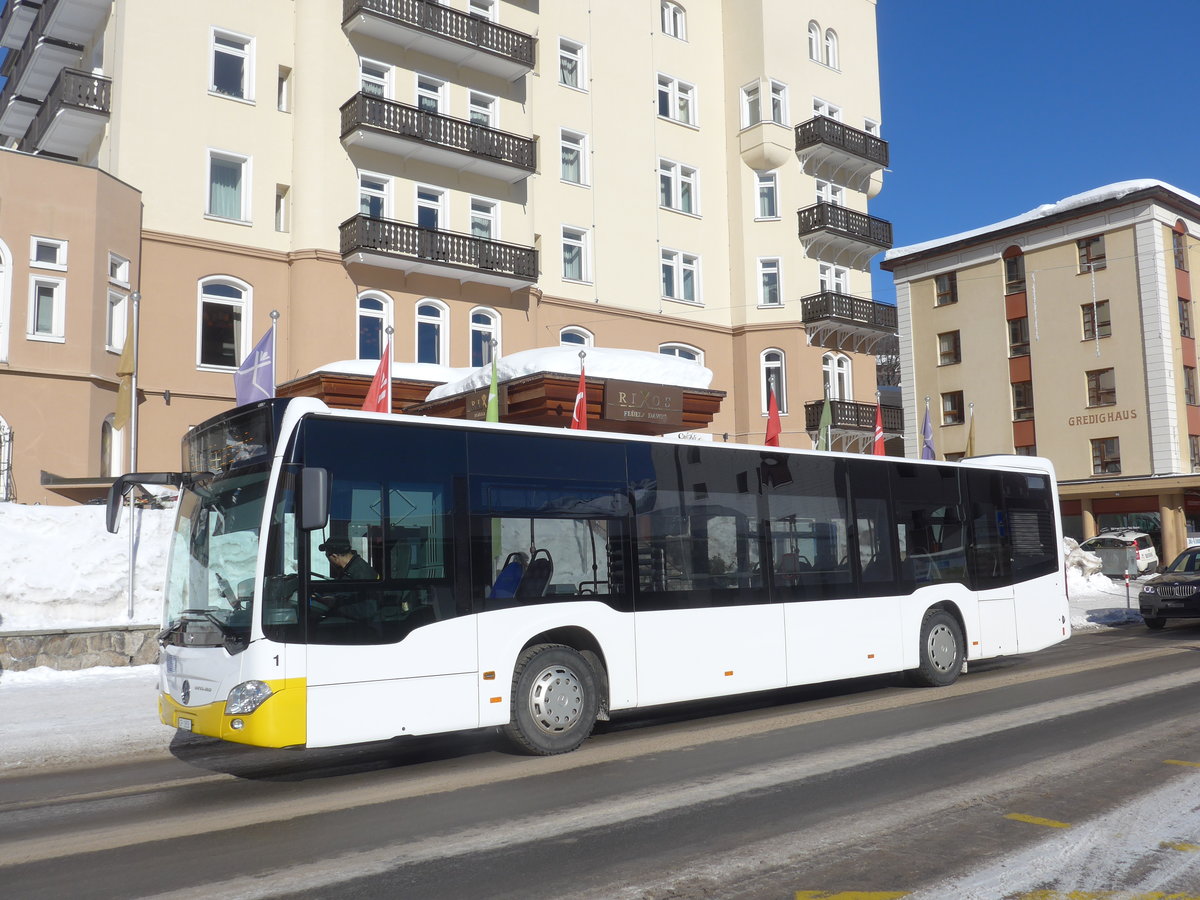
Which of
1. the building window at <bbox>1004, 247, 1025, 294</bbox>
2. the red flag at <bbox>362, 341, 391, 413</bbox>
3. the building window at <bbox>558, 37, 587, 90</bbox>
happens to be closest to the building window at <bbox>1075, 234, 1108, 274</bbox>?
the building window at <bbox>1004, 247, 1025, 294</bbox>

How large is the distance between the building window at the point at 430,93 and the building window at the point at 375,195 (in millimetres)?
2570

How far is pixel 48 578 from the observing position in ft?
54.7

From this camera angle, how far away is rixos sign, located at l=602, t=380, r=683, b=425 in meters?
20.9

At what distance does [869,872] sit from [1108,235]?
48.0m

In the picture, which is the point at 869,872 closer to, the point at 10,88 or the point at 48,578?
the point at 48,578

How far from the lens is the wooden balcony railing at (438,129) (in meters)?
26.6

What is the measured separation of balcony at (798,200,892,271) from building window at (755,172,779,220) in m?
0.94

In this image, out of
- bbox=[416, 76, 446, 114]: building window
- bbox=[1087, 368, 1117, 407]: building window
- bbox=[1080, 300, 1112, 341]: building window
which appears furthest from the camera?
bbox=[1080, 300, 1112, 341]: building window

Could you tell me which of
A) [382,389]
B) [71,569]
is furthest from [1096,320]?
[71,569]

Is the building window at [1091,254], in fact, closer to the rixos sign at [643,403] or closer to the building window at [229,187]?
the rixos sign at [643,403]

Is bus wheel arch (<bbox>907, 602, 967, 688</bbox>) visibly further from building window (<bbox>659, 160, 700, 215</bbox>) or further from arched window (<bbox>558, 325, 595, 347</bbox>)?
building window (<bbox>659, 160, 700, 215</bbox>)

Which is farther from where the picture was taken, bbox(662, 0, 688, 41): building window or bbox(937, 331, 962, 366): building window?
bbox(937, 331, 962, 366): building window

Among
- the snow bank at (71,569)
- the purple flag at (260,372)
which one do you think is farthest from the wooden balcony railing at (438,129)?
the snow bank at (71,569)

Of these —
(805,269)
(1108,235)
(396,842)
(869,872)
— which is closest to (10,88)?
(805,269)
